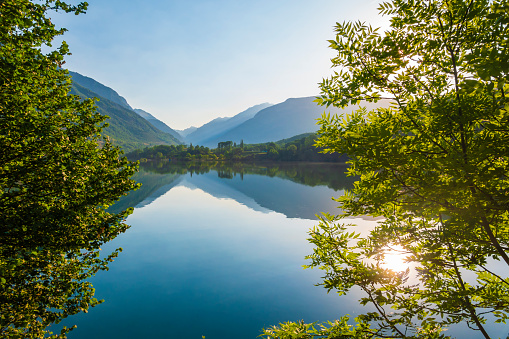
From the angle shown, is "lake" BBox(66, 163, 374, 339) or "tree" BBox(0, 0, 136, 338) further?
"lake" BBox(66, 163, 374, 339)

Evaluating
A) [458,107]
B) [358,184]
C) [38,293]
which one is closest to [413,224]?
[358,184]

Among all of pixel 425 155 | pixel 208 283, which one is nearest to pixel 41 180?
pixel 425 155

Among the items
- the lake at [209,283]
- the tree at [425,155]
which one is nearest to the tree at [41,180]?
the tree at [425,155]

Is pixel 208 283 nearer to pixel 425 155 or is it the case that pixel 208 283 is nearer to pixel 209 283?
pixel 209 283

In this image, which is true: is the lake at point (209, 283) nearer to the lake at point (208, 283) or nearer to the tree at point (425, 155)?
the lake at point (208, 283)

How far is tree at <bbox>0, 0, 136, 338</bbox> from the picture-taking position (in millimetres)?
7363

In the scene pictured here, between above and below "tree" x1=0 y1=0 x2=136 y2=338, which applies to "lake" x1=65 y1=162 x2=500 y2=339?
below

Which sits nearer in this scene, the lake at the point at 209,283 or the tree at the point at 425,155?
the tree at the point at 425,155

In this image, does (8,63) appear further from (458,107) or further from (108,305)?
(108,305)

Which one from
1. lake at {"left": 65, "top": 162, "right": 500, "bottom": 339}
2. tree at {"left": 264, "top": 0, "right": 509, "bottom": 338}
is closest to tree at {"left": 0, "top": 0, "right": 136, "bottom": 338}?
tree at {"left": 264, "top": 0, "right": 509, "bottom": 338}

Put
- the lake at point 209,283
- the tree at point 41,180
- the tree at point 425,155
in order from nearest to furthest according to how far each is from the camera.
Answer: the tree at point 425,155
the tree at point 41,180
the lake at point 209,283

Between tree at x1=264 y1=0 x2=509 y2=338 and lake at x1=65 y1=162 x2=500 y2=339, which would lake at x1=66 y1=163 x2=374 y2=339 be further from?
tree at x1=264 y1=0 x2=509 y2=338

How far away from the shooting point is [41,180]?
26.7 feet

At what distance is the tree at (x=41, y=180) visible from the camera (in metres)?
7.36
